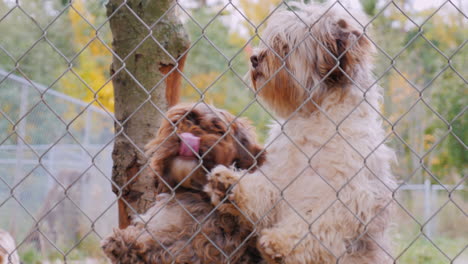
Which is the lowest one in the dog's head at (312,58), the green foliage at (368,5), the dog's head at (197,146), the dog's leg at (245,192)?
the dog's leg at (245,192)

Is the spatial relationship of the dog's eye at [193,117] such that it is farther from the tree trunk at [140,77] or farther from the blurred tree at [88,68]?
the blurred tree at [88,68]

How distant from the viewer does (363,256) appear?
9.87ft

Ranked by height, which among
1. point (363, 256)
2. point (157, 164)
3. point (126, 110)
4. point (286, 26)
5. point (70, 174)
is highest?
point (286, 26)

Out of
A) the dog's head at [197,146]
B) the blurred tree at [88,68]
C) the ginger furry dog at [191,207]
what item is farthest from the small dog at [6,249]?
the blurred tree at [88,68]

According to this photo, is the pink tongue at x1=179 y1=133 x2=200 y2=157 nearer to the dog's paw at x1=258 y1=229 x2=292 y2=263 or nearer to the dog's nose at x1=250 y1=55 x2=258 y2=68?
the dog's nose at x1=250 y1=55 x2=258 y2=68

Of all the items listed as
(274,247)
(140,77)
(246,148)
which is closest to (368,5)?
(140,77)

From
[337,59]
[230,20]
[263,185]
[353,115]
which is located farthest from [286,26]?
[230,20]

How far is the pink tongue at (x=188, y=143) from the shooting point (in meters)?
3.12

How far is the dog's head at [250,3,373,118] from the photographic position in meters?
3.13

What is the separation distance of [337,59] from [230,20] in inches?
352

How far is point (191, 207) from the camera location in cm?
322

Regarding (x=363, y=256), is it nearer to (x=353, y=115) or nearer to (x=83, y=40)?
(x=353, y=115)

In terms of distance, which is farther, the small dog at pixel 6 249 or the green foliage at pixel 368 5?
the green foliage at pixel 368 5

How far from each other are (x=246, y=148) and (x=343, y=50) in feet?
2.60
